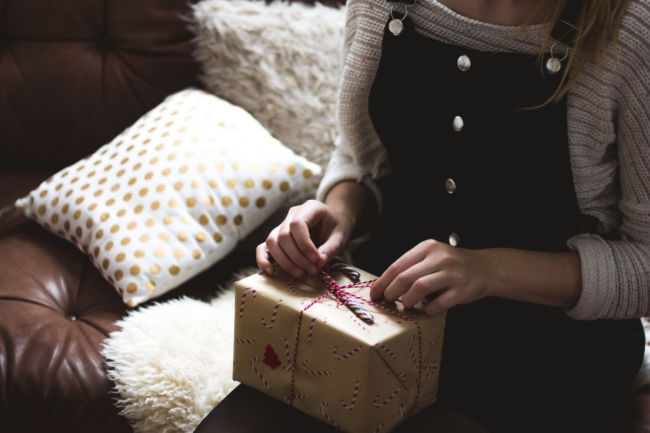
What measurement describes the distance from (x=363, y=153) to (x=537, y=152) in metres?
0.25

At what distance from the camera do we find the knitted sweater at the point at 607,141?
0.67 m

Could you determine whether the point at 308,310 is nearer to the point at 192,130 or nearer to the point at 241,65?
the point at 192,130

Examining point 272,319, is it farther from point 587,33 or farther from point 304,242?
point 587,33

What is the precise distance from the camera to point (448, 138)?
29.8 inches

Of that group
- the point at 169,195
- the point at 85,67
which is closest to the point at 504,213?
the point at 169,195

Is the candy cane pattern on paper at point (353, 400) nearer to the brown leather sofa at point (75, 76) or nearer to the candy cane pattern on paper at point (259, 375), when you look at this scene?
the candy cane pattern on paper at point (259, 375)

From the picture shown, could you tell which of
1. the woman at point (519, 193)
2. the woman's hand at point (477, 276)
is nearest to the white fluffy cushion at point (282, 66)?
the woman at point (519, 193)

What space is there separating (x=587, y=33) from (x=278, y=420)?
528mm

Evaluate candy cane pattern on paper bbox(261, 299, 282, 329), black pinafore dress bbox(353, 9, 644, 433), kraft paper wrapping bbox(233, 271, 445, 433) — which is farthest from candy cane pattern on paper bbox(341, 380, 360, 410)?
black pinafore dress bbox(353, 9, 644, 433)

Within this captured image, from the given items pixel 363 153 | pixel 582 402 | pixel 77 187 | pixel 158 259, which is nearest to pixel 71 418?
pixel 158 259

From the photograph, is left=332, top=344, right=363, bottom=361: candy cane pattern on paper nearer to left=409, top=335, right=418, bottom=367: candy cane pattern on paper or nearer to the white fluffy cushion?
left=409, top=335, right=418, bottom=367: candy cane pattern on paper

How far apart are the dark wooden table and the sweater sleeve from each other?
193 millimetres

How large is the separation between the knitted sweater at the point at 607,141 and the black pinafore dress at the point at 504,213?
0.02 meters

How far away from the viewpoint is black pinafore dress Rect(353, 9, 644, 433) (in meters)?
0.72
